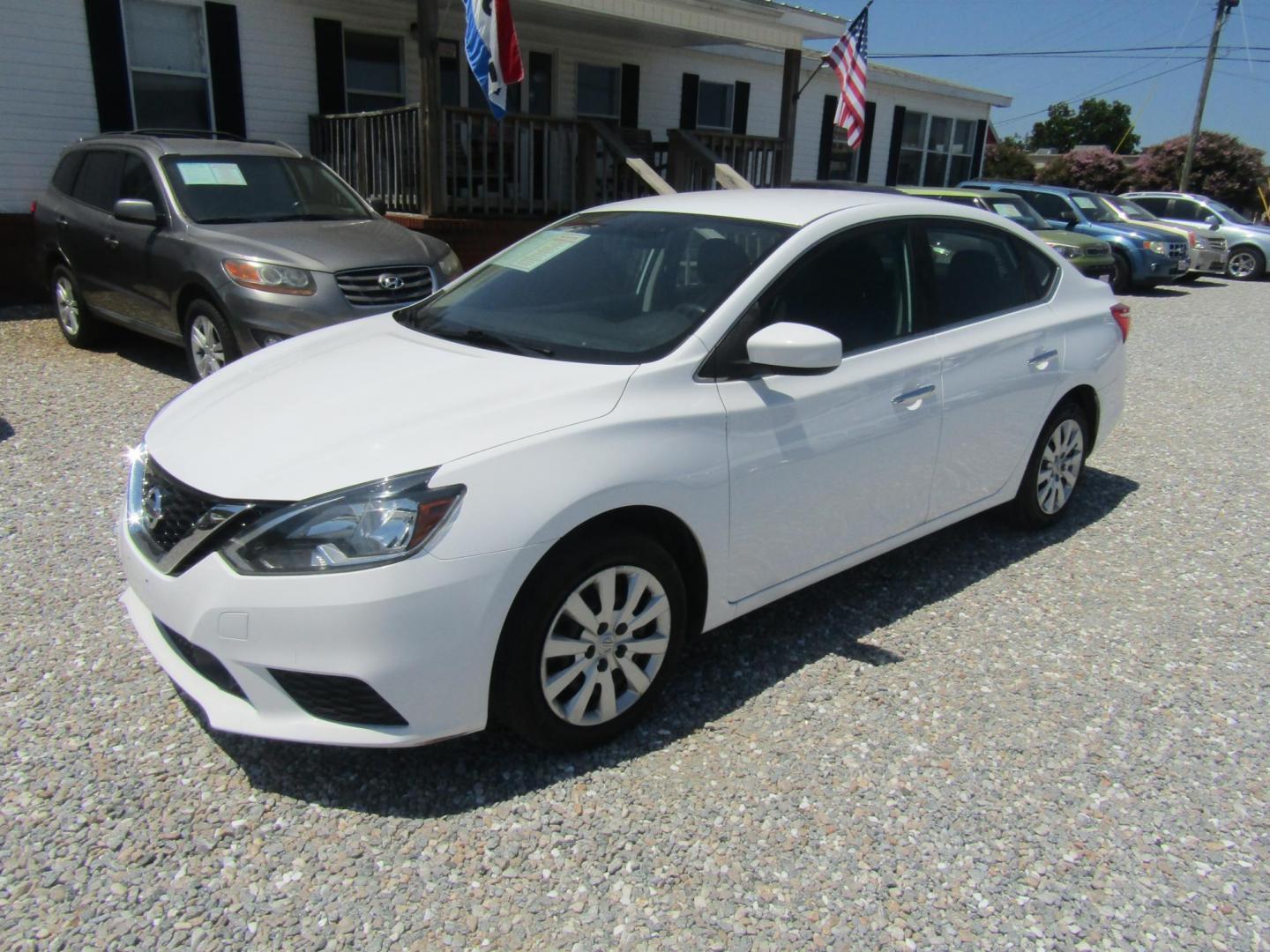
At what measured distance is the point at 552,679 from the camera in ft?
9.16

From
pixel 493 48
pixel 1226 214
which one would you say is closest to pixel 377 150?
pixel 493 48

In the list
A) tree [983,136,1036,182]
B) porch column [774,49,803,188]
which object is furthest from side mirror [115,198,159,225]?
tree [983,136,1036,182]

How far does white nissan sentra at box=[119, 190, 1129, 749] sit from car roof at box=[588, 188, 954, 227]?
0.02 m

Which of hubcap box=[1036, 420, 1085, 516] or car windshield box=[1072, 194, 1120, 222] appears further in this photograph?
car windshield box=[1072, 194, 1120, 222]

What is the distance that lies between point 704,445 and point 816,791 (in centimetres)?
109

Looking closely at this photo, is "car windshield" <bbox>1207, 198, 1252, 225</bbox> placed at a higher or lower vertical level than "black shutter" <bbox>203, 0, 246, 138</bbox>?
lower

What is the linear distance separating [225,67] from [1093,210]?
46.3 ft

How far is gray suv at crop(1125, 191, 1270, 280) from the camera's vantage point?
19656mm

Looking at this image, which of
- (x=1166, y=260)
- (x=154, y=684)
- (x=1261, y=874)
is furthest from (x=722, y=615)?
(x=1166, y=260)

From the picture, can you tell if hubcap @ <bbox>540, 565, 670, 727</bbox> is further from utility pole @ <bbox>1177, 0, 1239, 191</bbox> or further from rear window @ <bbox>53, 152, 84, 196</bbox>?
utility pole @ <bbox>1177, 0, 1239, 191</bbox>

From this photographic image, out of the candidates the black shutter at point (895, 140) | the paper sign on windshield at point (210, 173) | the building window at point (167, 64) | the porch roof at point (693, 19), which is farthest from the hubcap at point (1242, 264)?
the paper sign on windshield at point (210, 173)

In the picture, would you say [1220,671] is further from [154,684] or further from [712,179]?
[712,179]

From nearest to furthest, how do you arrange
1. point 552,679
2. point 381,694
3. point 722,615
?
point 381,694 < point 552,679 < point 722,615

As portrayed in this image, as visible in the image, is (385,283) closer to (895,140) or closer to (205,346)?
(205,346)
